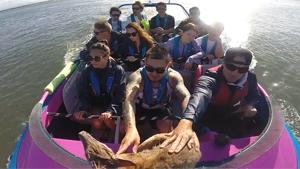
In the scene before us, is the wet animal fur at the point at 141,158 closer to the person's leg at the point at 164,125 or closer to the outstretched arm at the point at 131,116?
the outstretched arm at the point at 131,116

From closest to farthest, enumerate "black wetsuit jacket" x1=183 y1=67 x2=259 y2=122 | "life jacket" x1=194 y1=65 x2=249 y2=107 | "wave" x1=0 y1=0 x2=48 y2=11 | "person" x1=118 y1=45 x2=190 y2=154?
"black wetsuit jacket" x1=183 y1=67 x2=259 y2=122 < "person" x1=118 y1=45 x2=190 y2=154 < "life jacket" x1=194 y1=65 x2=249 y2=107 < "wave" x1=0 y1=0 x2=48 y2=11

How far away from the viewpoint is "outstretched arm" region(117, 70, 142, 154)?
9.51ft

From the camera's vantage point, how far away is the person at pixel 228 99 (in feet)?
10.1

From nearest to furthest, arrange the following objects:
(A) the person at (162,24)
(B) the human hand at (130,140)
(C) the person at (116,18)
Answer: (B) the human hand at (130,140), (C) the person at (116,18), (A) the person at (162,24)

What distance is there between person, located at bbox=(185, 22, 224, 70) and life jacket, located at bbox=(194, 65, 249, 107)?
5.11 ft

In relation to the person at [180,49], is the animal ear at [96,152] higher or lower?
higher

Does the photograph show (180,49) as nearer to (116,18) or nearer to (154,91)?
(154,91)

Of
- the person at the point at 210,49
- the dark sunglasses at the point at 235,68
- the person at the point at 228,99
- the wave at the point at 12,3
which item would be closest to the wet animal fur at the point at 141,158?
the person at the point at 228,99

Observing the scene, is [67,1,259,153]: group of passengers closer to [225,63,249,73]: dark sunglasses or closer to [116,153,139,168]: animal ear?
[225,63,249,73]: dark sunglasses

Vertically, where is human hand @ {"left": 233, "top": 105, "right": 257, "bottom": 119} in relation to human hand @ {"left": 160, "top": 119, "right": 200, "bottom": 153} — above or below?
below

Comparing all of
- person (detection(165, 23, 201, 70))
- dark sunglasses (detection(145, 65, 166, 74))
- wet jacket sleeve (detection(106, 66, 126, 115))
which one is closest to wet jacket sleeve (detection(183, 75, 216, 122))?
dark sunglasses (detection(145, 65, 166, 74))

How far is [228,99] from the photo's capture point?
3.84 m

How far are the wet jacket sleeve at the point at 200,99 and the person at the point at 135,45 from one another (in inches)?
84.7

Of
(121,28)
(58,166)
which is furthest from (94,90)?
(121,28)
